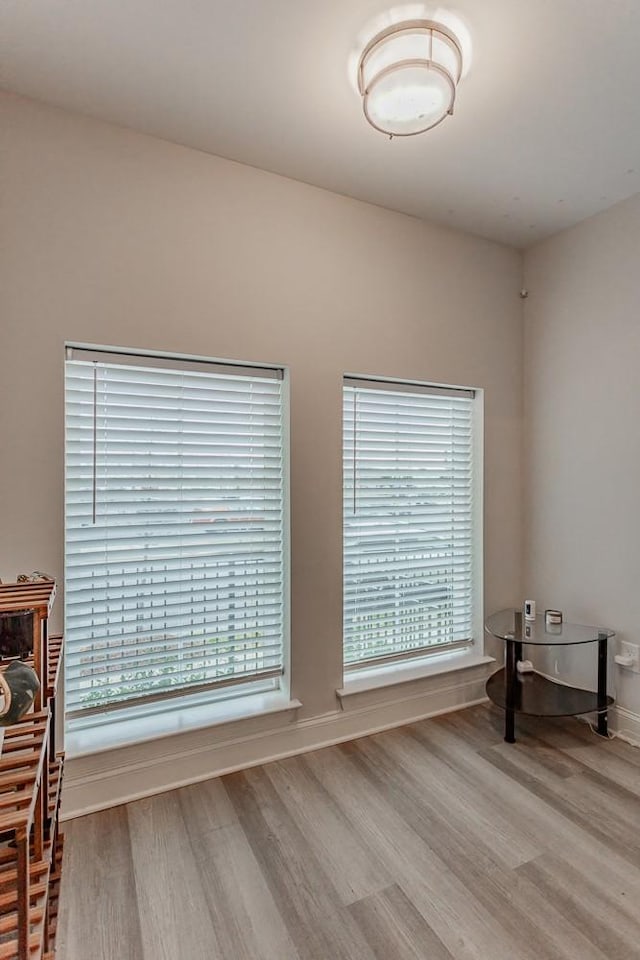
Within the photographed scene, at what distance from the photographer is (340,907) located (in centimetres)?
151

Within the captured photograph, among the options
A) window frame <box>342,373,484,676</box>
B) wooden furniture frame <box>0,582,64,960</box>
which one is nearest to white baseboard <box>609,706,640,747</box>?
window frame <box>342,373,484,676</box>

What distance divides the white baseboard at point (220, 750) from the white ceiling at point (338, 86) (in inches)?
99.0

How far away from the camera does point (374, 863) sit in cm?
169

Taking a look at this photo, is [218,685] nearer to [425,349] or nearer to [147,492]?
[147,492]

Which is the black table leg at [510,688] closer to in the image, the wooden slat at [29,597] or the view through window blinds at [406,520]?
the view through window blinds at [406,520]

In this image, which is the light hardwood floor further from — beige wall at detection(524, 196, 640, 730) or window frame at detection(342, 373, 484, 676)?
beige wall at detection(524, 196, 640, 730)

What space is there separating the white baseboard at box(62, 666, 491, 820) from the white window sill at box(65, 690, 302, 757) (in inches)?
1.5

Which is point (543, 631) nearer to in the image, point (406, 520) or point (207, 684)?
point (406, 520)

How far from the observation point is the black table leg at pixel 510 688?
7.94 feet

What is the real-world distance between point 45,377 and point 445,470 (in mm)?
2093

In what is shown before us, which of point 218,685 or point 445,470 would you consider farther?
point 445,470

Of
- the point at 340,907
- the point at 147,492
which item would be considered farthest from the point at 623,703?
the point at 147,492

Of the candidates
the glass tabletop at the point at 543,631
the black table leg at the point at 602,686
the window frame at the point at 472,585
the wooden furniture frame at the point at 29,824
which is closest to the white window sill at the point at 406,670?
the window frame at the point at 472,585

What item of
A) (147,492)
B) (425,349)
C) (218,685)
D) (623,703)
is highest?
(425,349)
